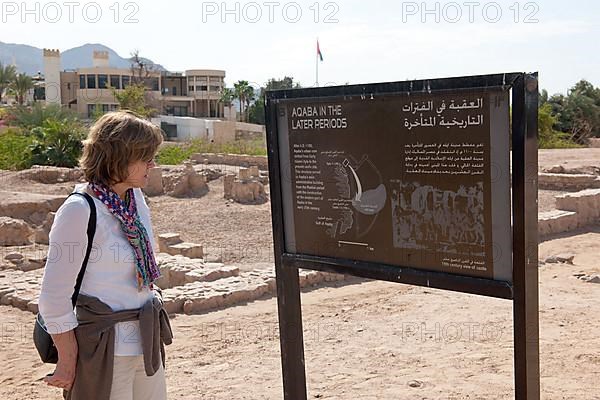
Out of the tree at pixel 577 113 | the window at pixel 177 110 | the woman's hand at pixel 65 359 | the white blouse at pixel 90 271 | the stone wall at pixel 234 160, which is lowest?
the woman's hand at pixel 65 359

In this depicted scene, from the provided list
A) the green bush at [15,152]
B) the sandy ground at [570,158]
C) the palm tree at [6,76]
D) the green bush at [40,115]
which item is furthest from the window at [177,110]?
the sandy ground at [570,158]

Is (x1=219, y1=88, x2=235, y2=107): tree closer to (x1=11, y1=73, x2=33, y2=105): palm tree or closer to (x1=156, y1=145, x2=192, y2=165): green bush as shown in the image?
(x1=11, y1=73, x2=33, y2=105): palm tree

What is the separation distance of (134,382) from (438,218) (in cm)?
165

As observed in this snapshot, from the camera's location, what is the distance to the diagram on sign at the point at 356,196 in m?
3.74

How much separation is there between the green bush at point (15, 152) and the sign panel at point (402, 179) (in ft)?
71.9

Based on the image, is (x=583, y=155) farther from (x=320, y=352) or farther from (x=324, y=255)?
(x=324, y=255)

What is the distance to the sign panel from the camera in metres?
3.30

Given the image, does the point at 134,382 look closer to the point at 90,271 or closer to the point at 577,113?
the point at 90,271

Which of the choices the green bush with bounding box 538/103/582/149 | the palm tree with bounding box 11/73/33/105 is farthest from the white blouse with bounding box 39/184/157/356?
the palm tree with bounding box 11/73/33/105

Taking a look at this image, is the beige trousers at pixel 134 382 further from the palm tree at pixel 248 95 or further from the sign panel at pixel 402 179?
the palm tree at pixel 248 95

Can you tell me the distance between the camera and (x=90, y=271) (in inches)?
115

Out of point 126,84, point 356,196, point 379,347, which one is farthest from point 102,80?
point 356,196

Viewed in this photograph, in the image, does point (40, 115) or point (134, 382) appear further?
point (40, 115)

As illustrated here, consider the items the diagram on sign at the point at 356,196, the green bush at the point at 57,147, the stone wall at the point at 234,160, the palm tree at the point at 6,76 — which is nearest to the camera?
the diagram on sign at the point at 356,196
